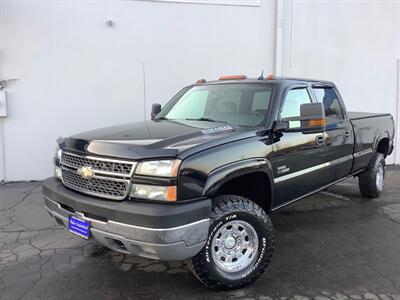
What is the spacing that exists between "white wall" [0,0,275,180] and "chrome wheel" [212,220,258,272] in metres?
4.85

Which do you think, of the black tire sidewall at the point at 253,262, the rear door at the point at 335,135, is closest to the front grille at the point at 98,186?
the black tire sidewall at the point at 253,262

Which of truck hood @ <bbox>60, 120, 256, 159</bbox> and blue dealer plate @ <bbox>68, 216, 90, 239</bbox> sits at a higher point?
truck hood @ <bbox>60, 120, 256, 159</bbox>

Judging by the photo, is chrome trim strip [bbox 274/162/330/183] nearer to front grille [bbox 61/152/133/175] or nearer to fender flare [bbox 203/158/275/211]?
fender flare [bbox 203/158/275/211]

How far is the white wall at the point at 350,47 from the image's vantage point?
868cm

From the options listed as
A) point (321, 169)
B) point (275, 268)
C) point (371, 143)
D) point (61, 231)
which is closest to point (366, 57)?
point (371, 143)

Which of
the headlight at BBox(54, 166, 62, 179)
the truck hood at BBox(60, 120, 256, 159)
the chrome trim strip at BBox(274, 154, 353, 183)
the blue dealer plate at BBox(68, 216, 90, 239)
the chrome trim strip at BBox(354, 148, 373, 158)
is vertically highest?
the truck hood at BBox(60, 120, 256, 159)

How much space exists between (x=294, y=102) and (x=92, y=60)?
452 centimetres

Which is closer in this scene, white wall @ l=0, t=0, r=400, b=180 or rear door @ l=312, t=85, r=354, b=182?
rear door @ l=312, t=85, r=354, b=182

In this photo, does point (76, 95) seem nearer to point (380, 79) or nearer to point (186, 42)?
point (186, 42)

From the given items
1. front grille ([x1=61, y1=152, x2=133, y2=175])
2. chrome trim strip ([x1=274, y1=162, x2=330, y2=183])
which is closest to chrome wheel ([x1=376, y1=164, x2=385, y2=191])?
chrome trim strip ([x1=274, y1=162, x2=330, y2=183])

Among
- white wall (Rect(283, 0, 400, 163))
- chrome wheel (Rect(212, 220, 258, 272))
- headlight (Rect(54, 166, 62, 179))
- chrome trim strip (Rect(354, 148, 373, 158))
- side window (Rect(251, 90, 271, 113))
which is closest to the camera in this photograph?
chrome wheel (Rect(212, 220, 258, 272))

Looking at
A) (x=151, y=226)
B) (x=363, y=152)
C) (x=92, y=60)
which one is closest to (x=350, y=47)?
(x=363, y=152)

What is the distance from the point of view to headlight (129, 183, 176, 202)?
9.89ft

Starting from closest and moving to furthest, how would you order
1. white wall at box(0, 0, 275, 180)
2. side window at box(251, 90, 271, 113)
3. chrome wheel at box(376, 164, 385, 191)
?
1. side window at box(251, 90, 271, 113)
2. chrome wheel at box(376, 164, 385, 191)
3. white wall at box(0, 0, 275, 180)
